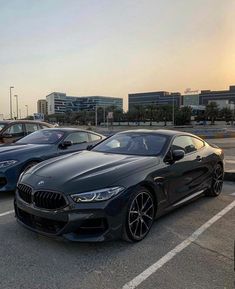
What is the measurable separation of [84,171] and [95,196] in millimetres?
513

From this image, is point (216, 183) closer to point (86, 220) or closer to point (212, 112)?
point (86, 220)

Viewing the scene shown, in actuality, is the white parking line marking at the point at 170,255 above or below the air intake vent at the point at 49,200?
below

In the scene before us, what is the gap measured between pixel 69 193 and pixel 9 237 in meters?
1.19

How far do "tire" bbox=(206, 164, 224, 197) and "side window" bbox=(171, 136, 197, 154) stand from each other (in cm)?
85

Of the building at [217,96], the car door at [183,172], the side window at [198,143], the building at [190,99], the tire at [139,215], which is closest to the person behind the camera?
the tire at [139,215]

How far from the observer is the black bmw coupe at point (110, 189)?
405 centimetres

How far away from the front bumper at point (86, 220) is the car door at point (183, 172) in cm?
123

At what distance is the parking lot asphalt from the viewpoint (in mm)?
3498

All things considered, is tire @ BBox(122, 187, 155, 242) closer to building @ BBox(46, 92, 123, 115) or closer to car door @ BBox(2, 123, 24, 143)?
car door @ BBox(2, 123, 24, 143)

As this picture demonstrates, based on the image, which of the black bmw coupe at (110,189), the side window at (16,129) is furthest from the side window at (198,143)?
the side window at (16,129)

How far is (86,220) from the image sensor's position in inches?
158

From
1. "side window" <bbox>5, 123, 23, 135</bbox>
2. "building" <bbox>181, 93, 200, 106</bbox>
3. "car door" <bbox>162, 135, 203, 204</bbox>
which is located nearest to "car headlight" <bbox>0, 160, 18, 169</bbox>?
"car door" <bbox>162, 135, 203, 204</bbox>

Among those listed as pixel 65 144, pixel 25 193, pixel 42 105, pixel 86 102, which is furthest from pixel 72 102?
pixel 25 193

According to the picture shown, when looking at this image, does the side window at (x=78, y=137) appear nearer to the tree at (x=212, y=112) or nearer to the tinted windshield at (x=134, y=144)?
the tinted windshield at (x=134, y=144)
